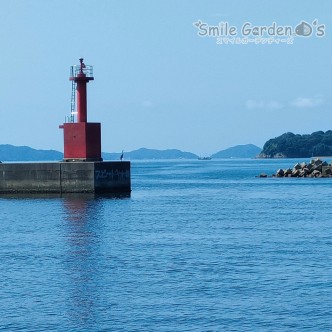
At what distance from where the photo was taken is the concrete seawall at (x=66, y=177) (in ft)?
172

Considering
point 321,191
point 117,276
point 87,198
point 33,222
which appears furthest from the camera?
point 321,191

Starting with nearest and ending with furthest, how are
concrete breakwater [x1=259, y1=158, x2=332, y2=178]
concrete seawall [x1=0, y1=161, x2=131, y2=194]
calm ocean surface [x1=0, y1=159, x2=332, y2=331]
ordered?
calm ocean surface [x1=0, y1=159, x2=332, y2=331]
concrete seawall [x1=0, y1=161, x2=131, y2=194]
concrete breakwater [x1=259, y1=158, x2=332, y2=178]

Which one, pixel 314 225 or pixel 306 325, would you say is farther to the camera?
pixel 314 225

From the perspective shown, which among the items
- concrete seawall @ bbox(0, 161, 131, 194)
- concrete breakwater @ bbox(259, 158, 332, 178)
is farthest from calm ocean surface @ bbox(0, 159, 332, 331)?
concrete breakwater @ bbox(259, 158, 332, 178)

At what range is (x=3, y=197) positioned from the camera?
182 ft

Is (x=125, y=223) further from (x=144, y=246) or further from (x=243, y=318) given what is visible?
(x=243, y=318)

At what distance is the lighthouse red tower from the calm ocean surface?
10.7 metres

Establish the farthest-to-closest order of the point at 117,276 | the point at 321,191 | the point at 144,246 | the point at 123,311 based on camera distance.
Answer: the point at 321,191 < the point at 144,246 < the point at 117,276 < the point at 123,311

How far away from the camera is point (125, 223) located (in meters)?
37.2

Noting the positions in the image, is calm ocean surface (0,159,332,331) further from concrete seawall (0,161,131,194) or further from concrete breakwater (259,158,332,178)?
concrete breakwater (259,158,332,178)

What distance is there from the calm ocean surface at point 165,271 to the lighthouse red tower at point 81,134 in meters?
10.7

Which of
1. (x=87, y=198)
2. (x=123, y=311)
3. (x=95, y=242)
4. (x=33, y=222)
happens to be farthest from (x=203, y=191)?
(x=123, y=311)

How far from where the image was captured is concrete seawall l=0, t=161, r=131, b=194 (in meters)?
52.3

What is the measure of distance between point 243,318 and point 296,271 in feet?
17.8
